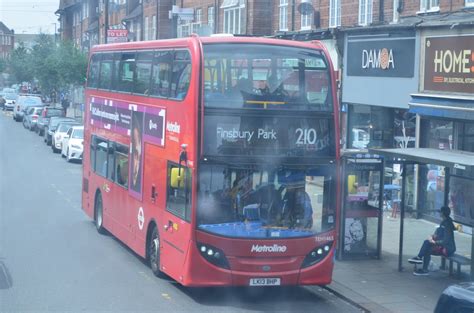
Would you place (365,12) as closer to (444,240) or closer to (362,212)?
(362,212)

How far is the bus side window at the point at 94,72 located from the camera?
18406 mm

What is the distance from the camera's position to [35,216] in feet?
66.8

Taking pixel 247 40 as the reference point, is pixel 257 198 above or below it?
below

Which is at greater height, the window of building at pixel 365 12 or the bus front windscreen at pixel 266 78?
the window of building at pixel 365 12

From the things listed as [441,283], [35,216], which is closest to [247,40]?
[441,283]

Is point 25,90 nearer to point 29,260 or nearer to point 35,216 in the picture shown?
point 35,216

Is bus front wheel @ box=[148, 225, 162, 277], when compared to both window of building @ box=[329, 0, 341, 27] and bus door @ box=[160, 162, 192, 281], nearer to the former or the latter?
bus door @ box=[160, 162, 192, 281]

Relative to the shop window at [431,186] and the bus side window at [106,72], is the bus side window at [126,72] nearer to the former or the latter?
the bus side window at [106,72]

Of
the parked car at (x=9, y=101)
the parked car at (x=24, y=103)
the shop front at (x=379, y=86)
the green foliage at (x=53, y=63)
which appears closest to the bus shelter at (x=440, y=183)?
the shop front at (x=379, y=86)

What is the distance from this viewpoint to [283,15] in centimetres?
2991

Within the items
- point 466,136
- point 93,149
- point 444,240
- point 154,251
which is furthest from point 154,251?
point 466,136

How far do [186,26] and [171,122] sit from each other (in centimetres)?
2939

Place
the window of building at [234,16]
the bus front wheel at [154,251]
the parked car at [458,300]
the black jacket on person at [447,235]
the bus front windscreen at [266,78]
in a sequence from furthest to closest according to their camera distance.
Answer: the window of building at [234,16]
the black jacket on person at [447,235]
the bus front wheel at [154,251]
the bus front windscreen at [266,78]
the parked car at [458,300]

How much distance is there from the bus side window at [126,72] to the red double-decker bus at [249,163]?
105 inches
